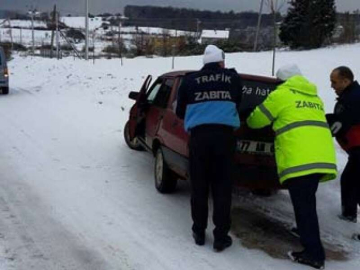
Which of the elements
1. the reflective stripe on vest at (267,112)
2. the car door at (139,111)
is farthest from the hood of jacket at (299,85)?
the car door at (139,111)

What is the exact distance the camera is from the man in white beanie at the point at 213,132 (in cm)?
522

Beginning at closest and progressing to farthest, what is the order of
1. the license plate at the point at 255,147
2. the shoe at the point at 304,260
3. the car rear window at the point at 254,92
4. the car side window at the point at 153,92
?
1. the shoe at the point at 304,260
2. the license plate at the point at 255,147
3. the car rear window at the point at 254,92
4. the car side window at the point at 153,92

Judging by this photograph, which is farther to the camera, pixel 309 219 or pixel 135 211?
pixel 135 211

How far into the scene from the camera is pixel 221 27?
221ft

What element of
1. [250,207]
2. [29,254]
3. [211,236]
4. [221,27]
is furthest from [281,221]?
[221,27]

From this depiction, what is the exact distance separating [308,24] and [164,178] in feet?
86.1

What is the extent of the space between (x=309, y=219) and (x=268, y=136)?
118 cm

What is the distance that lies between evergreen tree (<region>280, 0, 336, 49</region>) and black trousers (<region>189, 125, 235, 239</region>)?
26.9m

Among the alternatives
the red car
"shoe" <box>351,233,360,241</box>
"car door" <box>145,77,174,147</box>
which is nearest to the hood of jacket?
the red car

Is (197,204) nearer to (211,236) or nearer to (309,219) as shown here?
(211,236)

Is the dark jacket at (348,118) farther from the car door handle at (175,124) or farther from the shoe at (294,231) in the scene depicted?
the car door handle at (175,124)

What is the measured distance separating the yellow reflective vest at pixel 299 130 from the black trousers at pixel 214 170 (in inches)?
17.6

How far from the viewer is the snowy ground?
198 inches

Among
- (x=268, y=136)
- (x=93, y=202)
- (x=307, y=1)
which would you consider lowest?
(x=93, y=202)
